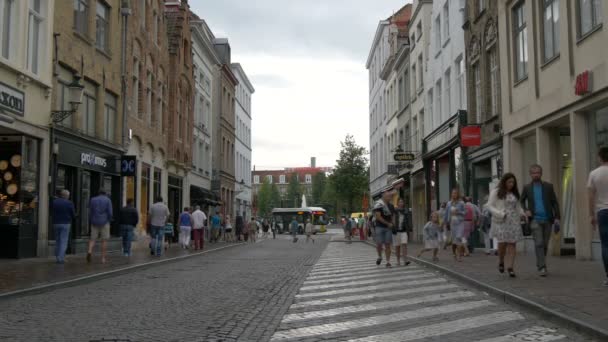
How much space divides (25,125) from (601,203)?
Answer: 545 inches

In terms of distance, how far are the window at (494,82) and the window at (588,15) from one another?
6.21m

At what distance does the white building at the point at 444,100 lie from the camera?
83.6 feet

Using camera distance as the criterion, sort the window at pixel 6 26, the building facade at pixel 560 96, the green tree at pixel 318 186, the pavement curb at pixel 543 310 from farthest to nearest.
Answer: the green tree at pixel 318 186 < the window at pixel 6 26 < the building facade at pixel 560 96 < the pavement curb at pixel 543 310

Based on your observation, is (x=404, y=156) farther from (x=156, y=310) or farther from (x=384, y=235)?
(x=156, y=310)

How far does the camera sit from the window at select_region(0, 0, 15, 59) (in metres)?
16.1

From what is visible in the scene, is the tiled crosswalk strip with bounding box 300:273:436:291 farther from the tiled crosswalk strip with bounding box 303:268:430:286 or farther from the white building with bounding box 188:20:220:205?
the white building with bounding box 188:20:220:205

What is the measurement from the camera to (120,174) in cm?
2467

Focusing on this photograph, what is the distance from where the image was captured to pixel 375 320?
24.0 feet

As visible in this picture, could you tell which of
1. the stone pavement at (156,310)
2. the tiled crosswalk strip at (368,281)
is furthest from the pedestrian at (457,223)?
the stone pavement at (156,310)

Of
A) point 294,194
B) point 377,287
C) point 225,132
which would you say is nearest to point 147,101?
point 377,287

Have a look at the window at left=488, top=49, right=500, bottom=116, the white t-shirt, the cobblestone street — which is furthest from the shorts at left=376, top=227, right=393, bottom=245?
the window at left=488, top=49, right=500, bottom=116

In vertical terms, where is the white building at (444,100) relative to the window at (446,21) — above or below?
below

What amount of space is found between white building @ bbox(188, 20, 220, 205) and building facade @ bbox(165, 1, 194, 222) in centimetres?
179

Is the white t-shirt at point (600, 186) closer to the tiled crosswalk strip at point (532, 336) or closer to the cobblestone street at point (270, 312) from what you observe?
the cobblestone street at point (270, 312)
